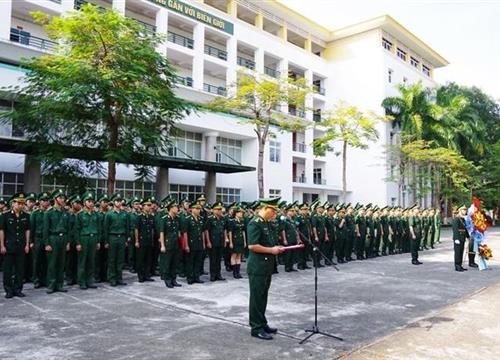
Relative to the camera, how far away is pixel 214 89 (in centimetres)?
3136

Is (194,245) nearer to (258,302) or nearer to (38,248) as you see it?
(38,248)

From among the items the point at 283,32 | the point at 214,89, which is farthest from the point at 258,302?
the point at 283,32

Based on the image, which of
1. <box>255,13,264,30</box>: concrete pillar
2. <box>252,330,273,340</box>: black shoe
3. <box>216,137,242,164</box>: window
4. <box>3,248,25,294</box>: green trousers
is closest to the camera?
<box>252,330,273,340</box>: black shoe

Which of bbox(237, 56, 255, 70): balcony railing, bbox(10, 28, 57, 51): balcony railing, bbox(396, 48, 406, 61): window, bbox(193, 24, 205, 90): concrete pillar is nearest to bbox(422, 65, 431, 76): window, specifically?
bbox(396, 48, 406, 61): window

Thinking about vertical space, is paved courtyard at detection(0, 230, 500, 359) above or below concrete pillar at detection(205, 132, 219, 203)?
below

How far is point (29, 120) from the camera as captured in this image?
13.9 meters

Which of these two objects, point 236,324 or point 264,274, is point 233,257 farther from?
point 264,274

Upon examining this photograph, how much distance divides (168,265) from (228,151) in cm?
2052

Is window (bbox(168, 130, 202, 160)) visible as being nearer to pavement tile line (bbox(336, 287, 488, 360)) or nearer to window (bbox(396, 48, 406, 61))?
pavement tile line (bbox(336, 287, 488, 360))

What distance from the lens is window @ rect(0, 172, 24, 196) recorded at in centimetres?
1927

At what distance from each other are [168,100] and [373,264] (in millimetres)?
8309

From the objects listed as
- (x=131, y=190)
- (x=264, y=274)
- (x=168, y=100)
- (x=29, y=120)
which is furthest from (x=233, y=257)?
(x=131, y=190)

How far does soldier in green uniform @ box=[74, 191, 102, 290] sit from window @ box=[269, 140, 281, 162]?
72.7ft

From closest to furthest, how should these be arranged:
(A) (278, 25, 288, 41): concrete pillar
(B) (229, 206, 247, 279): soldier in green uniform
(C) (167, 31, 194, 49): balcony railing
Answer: (B) (229, 206, 247, 279): soldier in green uniform < (C) (167, 31, 194, 49): balcony railing < (A) (278, 25, 288, 41): concrete pillar
